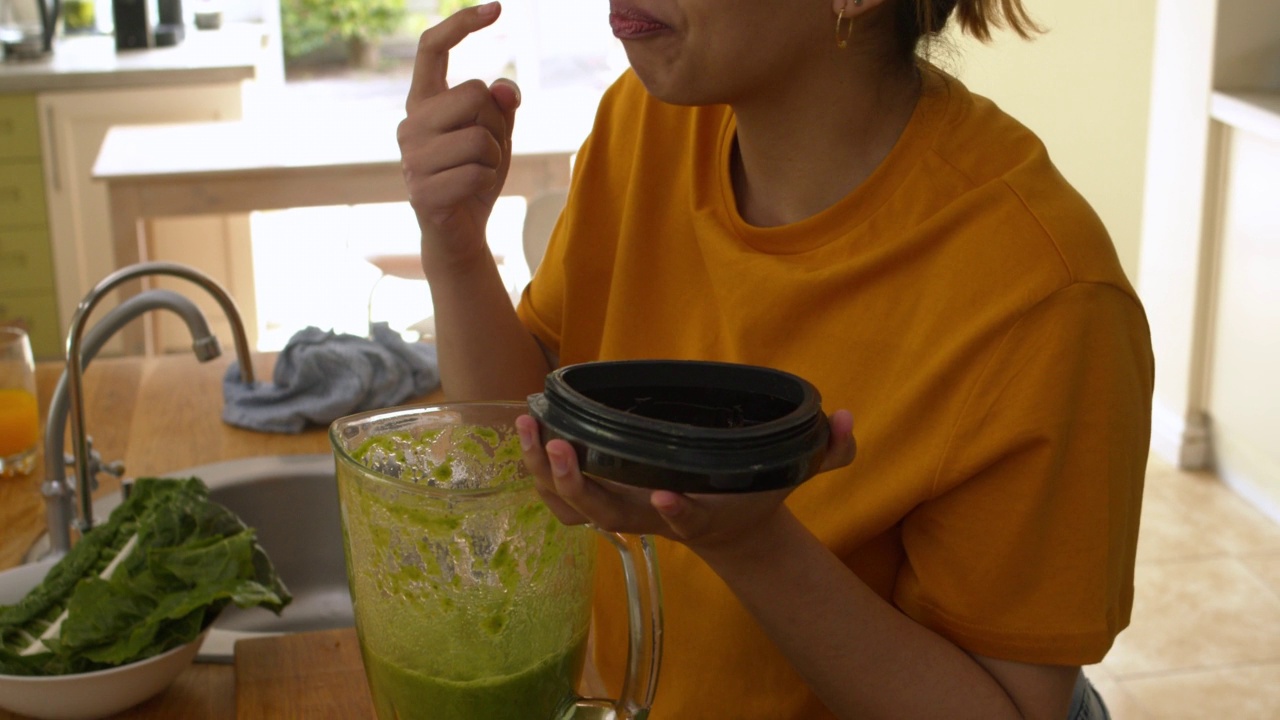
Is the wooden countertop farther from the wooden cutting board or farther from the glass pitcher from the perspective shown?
the glass pitcher

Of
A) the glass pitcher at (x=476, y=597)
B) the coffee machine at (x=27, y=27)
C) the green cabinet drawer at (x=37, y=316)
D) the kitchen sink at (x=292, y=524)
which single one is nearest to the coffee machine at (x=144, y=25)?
the coffee machine at (x=27, y=27)

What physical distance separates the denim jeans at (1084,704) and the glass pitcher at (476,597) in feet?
1.37

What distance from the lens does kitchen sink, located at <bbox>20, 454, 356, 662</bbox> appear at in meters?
1.52

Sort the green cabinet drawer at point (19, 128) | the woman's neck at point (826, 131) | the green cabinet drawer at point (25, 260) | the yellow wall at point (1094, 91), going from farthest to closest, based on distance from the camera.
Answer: the green cabinet drawer at point (25, 260)
the green cabinet drawer at point (19, 128)
the yellow wall at point (1094, 91)
the woman's neck at point (826, 131)

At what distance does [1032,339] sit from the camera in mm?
836

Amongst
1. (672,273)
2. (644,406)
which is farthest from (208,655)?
(644,406)

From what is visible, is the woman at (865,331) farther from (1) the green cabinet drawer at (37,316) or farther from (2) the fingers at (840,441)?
(1) the green cabinet drawer at (37,316)

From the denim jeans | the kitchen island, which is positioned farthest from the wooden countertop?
the kitchen island

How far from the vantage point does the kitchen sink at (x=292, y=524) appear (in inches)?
59.7

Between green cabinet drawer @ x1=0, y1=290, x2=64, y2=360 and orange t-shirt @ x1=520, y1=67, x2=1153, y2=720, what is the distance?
3373 millimetres

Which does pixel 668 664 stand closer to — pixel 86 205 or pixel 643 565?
pixel 643 565

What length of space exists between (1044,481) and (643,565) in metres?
0.27

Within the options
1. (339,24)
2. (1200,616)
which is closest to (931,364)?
(1200,616)

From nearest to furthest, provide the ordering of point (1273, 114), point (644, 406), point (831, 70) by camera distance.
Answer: point (644, 406)
point (831, 70)
point (1273, 114)
